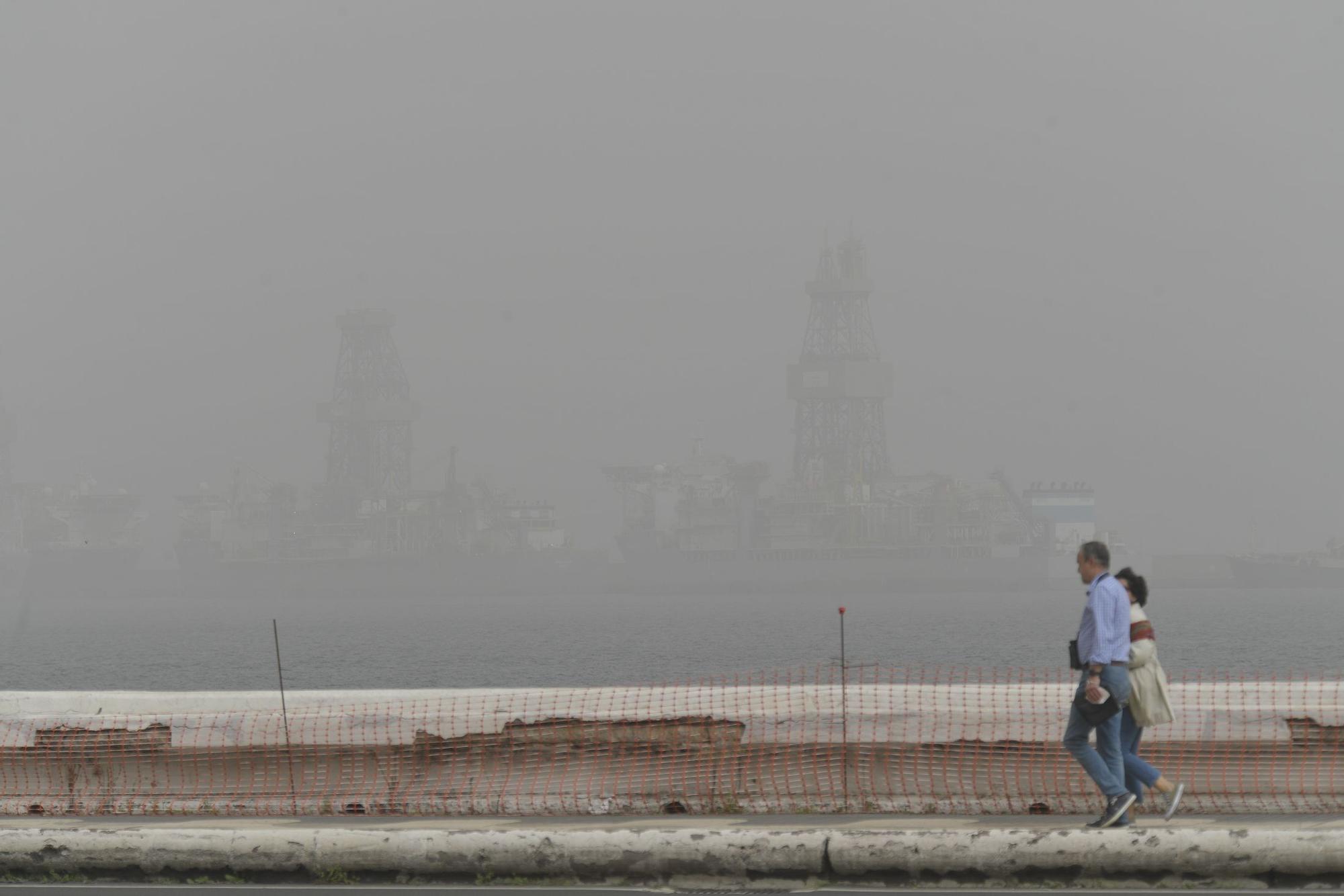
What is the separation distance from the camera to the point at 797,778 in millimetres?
8703

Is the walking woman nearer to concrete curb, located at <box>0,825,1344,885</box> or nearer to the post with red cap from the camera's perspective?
concrete curb, located at <box>0,825,1344,885</box>

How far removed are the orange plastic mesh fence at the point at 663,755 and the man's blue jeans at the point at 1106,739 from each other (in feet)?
2.31

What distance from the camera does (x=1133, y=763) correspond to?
7.77m

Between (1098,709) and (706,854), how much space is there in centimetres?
217

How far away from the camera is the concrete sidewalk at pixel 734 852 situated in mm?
6605

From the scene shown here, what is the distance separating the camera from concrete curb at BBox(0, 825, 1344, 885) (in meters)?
6.60

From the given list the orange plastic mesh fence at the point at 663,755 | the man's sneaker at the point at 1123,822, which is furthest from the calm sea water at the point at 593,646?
the man's sneaker at the point at 1123,822

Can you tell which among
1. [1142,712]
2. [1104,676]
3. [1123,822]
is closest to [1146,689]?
[1142,712]

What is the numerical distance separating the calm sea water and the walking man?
2206 inches

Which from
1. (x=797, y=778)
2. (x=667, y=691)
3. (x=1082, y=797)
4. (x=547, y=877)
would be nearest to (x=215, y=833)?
(x=547, y=877)

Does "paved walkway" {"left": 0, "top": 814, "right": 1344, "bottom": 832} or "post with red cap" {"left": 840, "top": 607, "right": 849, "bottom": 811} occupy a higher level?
"post with red cap" {"left": 840, "top": 607, "right": 849, "bottom": 811}

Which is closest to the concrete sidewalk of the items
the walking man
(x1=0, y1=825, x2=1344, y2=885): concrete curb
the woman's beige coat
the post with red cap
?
(x1=0, y1=825, x2=1344, y2=885): concrete curb

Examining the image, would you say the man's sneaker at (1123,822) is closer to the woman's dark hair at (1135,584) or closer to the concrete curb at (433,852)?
the woman's dark hair at (1135,584)

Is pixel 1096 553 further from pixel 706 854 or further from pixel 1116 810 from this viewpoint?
pixel 706 854
